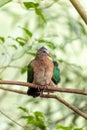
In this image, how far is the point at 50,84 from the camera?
3.82ft

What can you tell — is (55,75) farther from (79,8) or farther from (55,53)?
(55,53)

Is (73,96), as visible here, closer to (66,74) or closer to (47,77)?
(66,74)

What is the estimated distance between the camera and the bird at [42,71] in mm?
1154

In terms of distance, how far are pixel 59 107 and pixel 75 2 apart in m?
1.63

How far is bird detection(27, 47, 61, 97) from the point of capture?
1.15m

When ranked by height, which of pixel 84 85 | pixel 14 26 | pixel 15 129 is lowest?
pixel 15 129

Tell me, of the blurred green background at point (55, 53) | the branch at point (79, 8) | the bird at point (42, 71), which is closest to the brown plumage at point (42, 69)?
the bird at point (42, 71)

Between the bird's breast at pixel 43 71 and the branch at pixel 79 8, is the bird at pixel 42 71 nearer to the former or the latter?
the bird's breast at pixel 43 71

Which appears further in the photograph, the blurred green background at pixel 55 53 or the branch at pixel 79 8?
the blurred green background at pixel 55 53

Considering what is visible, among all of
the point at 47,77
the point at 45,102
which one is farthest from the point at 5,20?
the point at 47,77

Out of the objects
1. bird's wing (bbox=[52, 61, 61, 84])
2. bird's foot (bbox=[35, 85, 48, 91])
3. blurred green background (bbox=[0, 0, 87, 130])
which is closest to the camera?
bird's foot (bbox=[35, 85, 48, 91])

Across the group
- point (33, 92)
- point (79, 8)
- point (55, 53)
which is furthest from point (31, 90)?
point (55, 53)

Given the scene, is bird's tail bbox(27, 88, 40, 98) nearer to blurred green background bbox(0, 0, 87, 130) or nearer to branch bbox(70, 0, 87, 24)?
branch bbox(70, 0, 87, 24)

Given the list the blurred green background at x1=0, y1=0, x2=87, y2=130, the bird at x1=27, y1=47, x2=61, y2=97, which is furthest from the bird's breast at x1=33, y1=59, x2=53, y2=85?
the blurred green background at x1=0, y1=0, x2=87, y2=130
